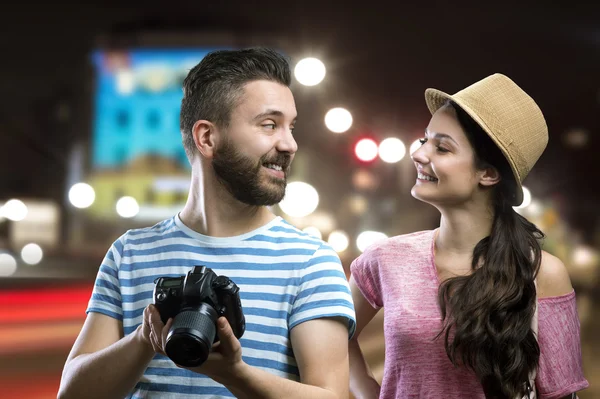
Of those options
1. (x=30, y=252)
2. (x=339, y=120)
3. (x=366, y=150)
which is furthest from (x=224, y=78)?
(x=30, y=252)

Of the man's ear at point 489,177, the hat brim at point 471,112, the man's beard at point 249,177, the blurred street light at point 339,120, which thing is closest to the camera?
the man's beard at point 249,177

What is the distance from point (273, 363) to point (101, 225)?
2840cm

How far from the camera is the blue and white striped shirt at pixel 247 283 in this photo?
229 cm

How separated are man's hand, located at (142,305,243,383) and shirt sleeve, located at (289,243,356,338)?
314 mm

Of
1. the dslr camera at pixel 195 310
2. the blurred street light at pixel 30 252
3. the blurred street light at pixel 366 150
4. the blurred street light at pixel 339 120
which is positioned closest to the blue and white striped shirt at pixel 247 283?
the dslr camera at pixel 195 310

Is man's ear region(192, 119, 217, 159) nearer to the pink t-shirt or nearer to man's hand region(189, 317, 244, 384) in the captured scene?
man's hand region(189, 317, 244, 384)

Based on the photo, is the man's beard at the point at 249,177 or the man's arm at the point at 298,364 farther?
the man's beard at the point at 249,177

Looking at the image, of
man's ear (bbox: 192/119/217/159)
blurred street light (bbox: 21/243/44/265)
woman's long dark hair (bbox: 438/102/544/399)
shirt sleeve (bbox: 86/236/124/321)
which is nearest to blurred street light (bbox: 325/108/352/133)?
woman's long dark hair (bbox: 438/102/544/399)

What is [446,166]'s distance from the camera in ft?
9.48

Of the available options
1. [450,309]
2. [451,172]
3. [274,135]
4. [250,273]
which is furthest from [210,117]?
[450,309]

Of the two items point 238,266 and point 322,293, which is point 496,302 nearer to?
point 322,293

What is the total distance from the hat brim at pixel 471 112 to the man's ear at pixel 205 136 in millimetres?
971

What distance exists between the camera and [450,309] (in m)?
2.88

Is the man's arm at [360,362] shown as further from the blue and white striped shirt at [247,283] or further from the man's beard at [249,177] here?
the man's beard at [249,177]
